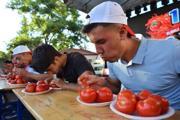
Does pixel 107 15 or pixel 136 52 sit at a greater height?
pixel 107 15

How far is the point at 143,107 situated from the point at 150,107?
0.13ft

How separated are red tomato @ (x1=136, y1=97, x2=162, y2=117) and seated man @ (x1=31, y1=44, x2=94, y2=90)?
1130 millimetres

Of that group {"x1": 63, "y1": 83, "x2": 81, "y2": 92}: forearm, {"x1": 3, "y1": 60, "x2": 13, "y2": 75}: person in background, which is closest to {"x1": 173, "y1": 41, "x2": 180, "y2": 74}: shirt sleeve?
{"x1": 63, "y1": 83, "x2": 81, "y2": 92}: forearm

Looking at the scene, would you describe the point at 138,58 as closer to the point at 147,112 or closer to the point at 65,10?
the point at 147,112

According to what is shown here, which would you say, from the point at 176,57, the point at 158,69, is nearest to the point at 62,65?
the point at 158,69

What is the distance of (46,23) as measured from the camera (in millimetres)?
16734

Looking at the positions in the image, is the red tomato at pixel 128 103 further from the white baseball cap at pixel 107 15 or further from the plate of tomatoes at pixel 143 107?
the white baseball cap at pixel 107 15

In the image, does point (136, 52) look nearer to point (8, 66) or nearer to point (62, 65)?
point (62, 65)

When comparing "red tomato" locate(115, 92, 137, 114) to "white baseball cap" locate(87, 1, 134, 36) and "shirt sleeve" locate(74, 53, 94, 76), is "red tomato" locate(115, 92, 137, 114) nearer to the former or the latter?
"white baseball cap" locate(87, 1, 134, 36)

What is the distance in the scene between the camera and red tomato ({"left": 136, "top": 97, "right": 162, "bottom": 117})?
1.31m

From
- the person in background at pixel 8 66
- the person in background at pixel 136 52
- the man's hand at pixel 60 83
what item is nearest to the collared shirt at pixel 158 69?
the person in background at pixel 136 52

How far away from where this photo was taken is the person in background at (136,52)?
156cm

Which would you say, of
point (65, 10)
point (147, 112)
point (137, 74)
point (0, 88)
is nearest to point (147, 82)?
point (137, 74)

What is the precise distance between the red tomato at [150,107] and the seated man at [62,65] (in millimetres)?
1130
